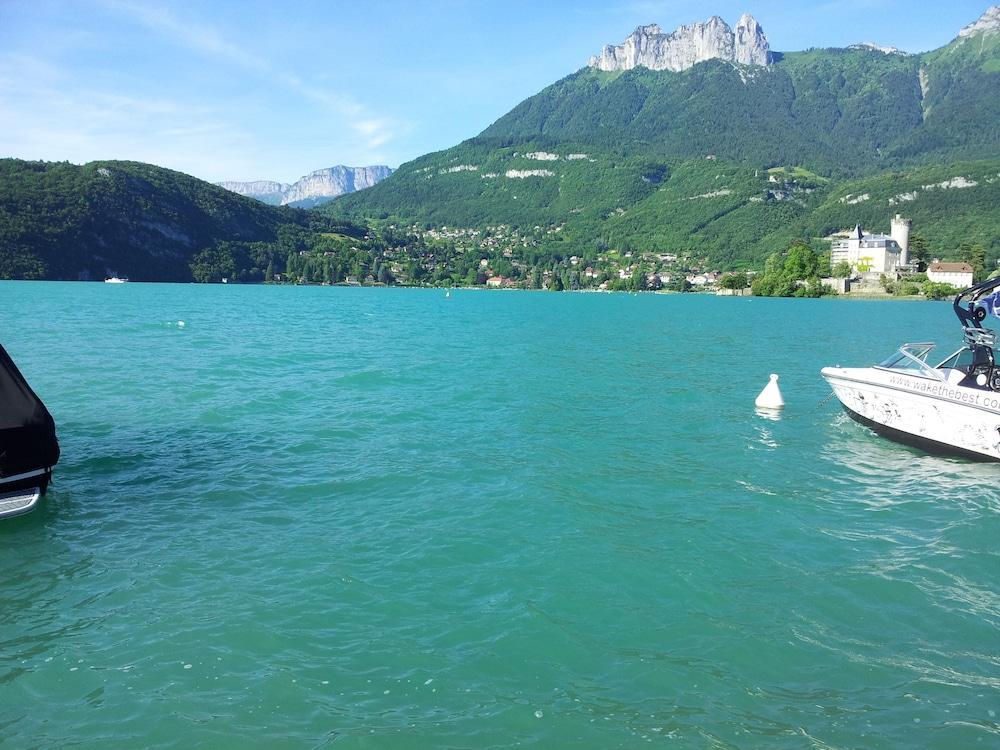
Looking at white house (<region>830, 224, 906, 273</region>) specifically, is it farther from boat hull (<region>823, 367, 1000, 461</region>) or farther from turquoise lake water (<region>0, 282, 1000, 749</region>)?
turquoise lake water (<region>0, 282, 1000, 749</region>)

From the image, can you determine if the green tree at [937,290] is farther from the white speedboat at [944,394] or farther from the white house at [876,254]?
the white speedboat at [944,394]

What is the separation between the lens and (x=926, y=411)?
17.8 meters

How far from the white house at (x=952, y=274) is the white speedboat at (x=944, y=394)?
159 m

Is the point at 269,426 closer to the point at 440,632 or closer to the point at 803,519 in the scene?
the point at 440,632

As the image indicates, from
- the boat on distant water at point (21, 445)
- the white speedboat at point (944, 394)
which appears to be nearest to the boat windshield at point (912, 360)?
the white speedboat at point (944, 394)

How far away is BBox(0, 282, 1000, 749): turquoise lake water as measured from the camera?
6.68 m

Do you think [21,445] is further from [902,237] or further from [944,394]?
[902,237]

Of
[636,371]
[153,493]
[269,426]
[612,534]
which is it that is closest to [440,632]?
[612,534]

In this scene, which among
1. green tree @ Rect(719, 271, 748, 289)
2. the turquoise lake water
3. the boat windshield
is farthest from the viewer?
green tree @ Rect(719, 271, 748, 289)

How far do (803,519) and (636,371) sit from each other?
2147 cm

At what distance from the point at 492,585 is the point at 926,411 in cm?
1398

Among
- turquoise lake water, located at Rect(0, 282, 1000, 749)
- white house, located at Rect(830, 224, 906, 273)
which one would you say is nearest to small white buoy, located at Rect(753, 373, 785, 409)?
turquoise lake water, located at Rect(0, 282, 1000, 749)

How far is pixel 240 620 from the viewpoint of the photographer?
8.34 metres

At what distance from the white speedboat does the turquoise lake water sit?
2.13ft
